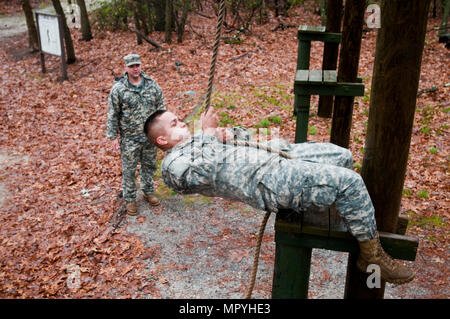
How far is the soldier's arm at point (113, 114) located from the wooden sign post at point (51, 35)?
764cm

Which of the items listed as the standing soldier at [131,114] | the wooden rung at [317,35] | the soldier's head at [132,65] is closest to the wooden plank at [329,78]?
the wooden rung at [317,35]

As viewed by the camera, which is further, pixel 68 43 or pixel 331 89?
pixel 68 43

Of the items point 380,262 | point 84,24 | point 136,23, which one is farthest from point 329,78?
point 84,24

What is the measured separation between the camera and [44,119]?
31.4 feet

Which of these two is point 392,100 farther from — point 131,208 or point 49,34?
point 49,34

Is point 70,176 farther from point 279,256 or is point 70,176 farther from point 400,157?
point 400,157

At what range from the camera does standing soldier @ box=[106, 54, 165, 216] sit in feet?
17.2

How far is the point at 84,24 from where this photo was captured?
14.8 m

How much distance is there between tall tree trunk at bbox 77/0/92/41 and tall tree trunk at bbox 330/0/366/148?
38.2 feet

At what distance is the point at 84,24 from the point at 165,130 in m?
13.6

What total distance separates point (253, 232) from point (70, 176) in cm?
362

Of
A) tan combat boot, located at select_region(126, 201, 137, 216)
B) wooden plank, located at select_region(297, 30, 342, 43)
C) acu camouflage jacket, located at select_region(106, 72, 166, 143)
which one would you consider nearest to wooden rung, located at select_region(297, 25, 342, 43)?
wooden plank, located at select_region(297, 30, 342, 43)

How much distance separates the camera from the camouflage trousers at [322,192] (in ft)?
7.77
